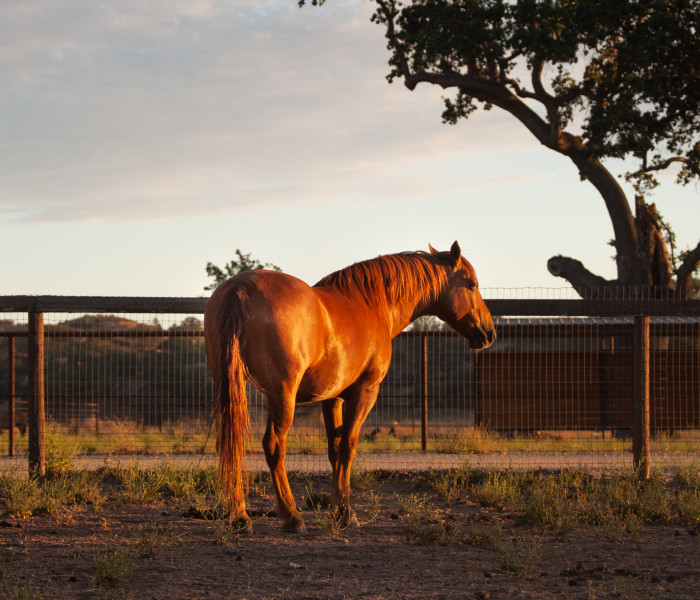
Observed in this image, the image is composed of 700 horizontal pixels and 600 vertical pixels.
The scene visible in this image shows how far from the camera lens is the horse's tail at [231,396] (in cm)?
557

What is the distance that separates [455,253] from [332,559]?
2937 millimetres

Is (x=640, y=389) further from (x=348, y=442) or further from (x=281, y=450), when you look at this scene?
(x=281, y=450)

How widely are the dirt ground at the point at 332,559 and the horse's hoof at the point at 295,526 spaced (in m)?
0.08

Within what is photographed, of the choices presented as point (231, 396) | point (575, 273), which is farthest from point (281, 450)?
point (575, 273)

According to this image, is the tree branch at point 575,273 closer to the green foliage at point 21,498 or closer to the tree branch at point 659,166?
the tree branch at point 659,166

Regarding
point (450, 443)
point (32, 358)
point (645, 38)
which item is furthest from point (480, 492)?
point (645, 38)

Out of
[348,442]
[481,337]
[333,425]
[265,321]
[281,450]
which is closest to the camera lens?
[265,321]

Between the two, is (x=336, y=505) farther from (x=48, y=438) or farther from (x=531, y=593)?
(x=48, y=438)

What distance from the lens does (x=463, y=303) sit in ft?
24.1

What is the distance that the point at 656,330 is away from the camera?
17.2 meters

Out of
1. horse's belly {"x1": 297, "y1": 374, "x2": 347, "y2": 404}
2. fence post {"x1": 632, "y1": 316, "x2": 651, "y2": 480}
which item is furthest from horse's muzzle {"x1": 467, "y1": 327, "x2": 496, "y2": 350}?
fence post {"x1": 632, "y1": 316, "x2": 651, "y2": 480}

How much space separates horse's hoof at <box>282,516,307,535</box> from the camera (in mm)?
6262

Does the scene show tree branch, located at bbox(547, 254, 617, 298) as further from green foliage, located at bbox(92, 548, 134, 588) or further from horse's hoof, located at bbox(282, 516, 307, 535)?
green foliage, located at bbox(92, 548, 134, 588)

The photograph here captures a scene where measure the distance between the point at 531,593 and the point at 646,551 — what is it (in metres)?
1.58
